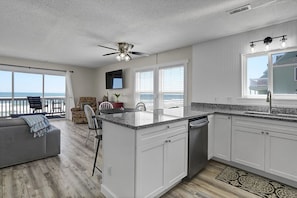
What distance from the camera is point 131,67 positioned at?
5.85 metres

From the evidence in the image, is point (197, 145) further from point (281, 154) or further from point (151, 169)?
point (281, 154)

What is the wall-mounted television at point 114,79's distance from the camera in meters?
6.16

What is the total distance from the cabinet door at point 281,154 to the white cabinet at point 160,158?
1217 mm

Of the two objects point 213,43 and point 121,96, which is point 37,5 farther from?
point 121,96

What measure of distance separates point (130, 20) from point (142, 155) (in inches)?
85.6

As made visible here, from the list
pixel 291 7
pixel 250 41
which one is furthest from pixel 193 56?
pixel 291 7

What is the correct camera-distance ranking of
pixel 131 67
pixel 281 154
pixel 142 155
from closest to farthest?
pixel 142 155 < pixel 281 154 < pixel 131 67

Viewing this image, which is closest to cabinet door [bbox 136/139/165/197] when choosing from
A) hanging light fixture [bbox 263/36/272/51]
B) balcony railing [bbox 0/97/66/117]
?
hanging light fixture [bbox 263/36/272/51]

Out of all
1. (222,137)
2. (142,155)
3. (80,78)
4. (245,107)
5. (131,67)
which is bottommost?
(222,137)

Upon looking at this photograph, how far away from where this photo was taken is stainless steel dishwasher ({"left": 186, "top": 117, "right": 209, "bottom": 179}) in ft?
7.37

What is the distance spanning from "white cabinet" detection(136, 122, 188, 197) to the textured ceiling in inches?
66.3

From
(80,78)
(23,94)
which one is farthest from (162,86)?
(23,94)

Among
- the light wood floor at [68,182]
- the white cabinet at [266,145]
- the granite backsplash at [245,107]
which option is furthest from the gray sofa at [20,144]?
the white cabinet at [266,145]

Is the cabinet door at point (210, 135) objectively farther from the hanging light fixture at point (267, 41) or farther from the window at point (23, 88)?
the window at point (23, 88)
